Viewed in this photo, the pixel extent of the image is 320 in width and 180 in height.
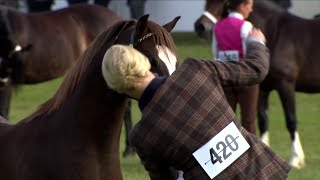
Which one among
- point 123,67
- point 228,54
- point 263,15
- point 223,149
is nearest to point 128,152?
point 228,54

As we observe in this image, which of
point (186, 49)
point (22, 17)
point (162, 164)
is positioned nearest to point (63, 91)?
point (162, 164)

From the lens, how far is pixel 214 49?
8.67 metres

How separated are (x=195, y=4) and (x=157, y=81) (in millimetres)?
18109

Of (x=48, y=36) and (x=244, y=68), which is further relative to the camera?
(x=48, y=36)

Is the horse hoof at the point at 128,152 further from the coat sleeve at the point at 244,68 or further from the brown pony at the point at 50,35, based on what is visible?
the coat sleeve at the point at 244,68

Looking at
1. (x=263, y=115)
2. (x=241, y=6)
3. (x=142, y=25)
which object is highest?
(x=142, y=25)

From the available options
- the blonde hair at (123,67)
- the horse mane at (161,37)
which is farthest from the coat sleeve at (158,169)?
the horse mane at (161,37)

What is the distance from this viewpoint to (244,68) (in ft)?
13.9

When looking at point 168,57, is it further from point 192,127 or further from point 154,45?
point 192,127

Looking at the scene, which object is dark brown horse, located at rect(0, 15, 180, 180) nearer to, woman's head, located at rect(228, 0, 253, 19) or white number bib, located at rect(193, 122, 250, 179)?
white number bib, located at rect(193, 122, 250, 179)

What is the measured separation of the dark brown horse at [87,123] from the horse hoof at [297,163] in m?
4.96

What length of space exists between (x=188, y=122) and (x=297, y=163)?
204 inches

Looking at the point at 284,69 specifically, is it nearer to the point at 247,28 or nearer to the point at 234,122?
the point at 247,28

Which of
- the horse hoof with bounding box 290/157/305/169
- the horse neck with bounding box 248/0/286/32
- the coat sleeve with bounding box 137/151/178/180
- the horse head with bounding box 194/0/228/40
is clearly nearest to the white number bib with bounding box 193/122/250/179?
the coat sleeve with bounding box 137/151/178/180
